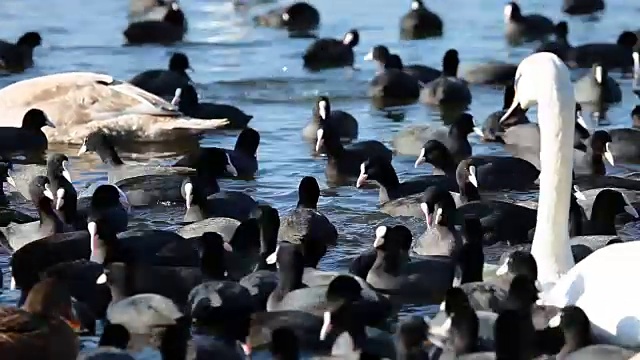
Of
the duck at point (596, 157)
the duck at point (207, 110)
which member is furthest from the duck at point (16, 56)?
the duck at point (596, 157)

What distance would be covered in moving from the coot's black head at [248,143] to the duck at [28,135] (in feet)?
8.11

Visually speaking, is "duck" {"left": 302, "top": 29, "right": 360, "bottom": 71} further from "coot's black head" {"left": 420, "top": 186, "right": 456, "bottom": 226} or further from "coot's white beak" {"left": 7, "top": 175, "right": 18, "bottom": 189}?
"coot's black head" {"left": 420, "top": 186, "right": 456, "bottom": 226}

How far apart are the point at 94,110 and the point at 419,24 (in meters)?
8.92

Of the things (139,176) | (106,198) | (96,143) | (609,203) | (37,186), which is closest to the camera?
(609,203)

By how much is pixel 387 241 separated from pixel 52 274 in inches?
91.9

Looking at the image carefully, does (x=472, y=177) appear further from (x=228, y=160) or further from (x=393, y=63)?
(x=393, y=63)

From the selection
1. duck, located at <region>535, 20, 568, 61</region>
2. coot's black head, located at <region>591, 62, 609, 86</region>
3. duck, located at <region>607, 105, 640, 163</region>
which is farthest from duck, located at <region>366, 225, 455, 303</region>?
duck, located at <region>535, 20, 568, 61</region>

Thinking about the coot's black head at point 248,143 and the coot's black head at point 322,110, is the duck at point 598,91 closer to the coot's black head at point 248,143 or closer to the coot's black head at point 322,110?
the coot's black head at point 322,110

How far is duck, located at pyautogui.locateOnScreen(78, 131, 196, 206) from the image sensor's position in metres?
15.1

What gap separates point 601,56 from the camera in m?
24.2

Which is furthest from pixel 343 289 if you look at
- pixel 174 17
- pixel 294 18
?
pixel 294 18

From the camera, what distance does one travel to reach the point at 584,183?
610 inches

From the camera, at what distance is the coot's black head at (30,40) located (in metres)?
24.0

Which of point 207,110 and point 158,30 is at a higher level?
point 158,30
